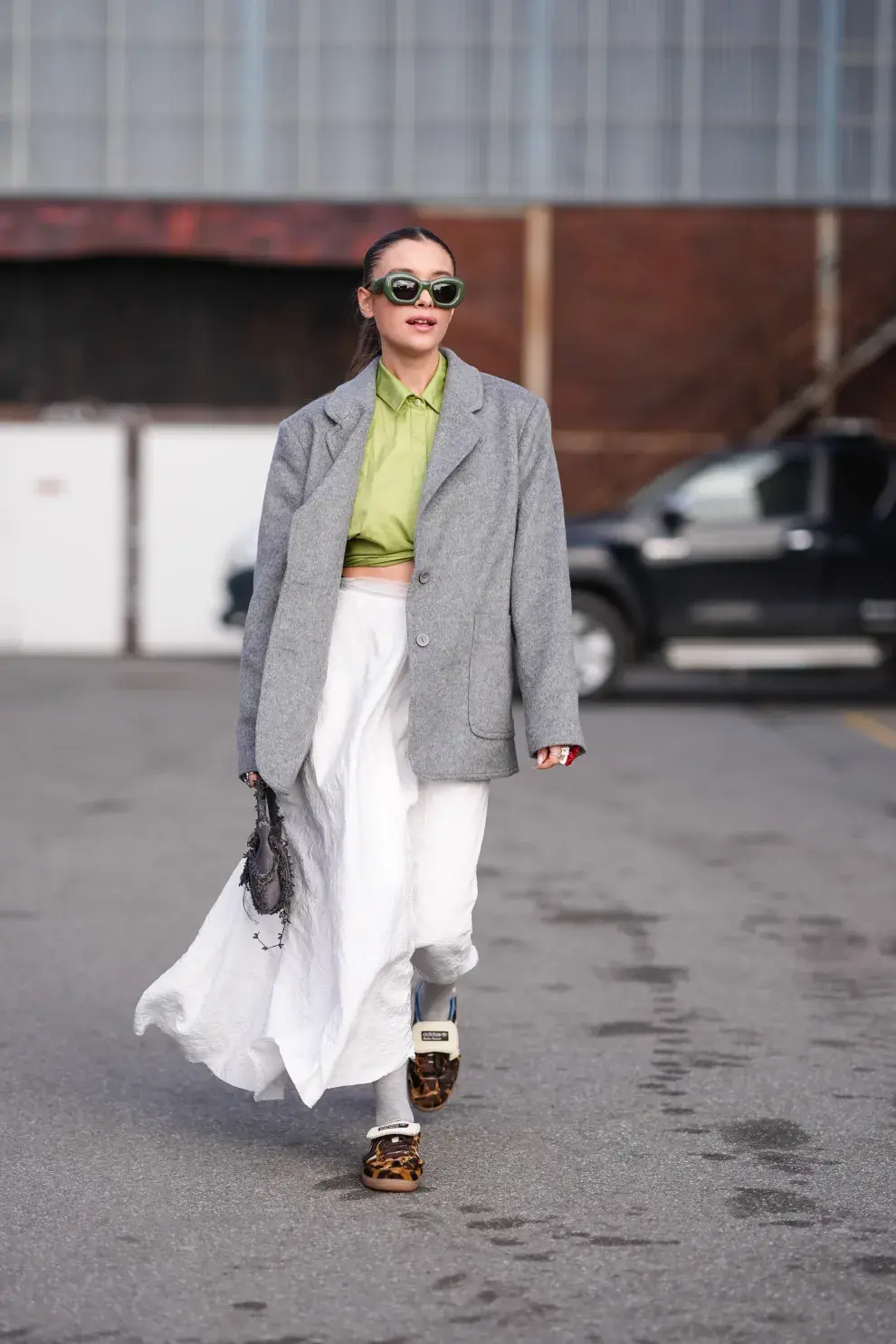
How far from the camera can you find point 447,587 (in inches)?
187

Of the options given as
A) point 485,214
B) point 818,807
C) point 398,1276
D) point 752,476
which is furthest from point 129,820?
point 485,214

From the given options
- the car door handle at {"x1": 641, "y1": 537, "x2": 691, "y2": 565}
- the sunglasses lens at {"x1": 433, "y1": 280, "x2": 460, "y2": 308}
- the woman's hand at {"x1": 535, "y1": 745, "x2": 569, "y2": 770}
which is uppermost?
the sunglasses lens at {"x1": 433, "y1": 280, "x2": 460, "y2": 308}

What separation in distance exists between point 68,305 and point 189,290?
134 cm

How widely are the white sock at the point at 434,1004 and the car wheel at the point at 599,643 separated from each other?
1147cm

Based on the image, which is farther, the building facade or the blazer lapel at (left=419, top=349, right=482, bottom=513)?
the building facade

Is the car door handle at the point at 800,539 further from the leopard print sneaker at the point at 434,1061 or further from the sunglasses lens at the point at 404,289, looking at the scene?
the sunglasses lens at the point at 404,289

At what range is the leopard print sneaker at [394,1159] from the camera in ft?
15.2

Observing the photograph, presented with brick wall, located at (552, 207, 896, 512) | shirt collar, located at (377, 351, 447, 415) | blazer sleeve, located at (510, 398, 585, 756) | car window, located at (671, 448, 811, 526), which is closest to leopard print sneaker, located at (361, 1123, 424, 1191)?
blazer sleeve, located at (510, 398, 585, 756)

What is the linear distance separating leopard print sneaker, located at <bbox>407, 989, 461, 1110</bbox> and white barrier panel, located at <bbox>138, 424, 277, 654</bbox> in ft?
58.9

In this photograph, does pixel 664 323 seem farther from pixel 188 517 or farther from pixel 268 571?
pixel 268 571

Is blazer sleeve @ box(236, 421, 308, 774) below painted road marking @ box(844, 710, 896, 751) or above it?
above

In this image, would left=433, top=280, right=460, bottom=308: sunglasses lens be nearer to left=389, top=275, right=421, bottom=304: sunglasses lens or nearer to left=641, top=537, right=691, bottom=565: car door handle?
left=389, top=275, right=421, bottom=304: sunglasses lens

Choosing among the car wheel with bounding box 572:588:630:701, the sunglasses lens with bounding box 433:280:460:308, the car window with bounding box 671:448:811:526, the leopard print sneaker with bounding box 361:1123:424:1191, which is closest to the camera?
the leopard print sneaker with bounding box 361:1123:424:1191

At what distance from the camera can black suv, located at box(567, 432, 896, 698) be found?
54.9 ft
